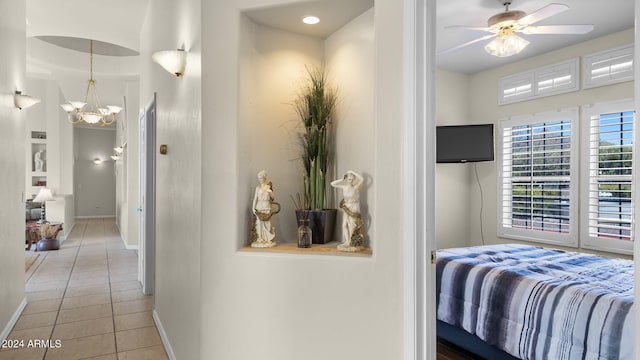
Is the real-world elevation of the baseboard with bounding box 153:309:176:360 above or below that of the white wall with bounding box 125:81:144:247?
below

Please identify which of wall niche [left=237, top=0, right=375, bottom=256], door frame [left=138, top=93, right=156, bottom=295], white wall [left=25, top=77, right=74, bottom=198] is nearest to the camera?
wall niche [left=237, top=0, right=375, bottom=256]

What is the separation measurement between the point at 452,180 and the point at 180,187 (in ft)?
13.2

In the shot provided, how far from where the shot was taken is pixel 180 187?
2709 millimetres

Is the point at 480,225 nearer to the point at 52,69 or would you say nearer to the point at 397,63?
the point at 397,63

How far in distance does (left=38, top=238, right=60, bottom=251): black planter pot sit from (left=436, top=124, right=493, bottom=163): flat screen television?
22.4 feet

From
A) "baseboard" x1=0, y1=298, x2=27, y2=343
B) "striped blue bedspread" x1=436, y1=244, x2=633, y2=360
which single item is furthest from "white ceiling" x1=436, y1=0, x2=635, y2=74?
"baseboard" x1=0, y1=298, x2=27, y2=343

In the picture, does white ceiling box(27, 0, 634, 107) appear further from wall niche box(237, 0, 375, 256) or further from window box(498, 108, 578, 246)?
window box(498, 108, 578, 246)

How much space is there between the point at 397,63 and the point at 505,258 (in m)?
2.30

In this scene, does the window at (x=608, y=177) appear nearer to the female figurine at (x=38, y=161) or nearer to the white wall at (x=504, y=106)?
the white wall at (x=504, y=106)

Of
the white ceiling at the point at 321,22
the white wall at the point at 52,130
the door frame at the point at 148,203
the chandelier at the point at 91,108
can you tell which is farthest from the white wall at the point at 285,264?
the white wall at the point at 52,130

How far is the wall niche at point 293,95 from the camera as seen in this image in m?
2.09

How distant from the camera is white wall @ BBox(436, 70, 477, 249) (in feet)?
18.1

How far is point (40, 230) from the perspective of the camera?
7.09 meters

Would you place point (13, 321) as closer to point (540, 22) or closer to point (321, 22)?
point (321, 22)
